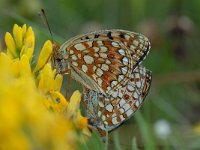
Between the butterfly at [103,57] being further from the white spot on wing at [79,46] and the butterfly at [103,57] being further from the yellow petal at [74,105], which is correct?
the yellow petal at [74,105]

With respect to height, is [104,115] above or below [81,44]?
below

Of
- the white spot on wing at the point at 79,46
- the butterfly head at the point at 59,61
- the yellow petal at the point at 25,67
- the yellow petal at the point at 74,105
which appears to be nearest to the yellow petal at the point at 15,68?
the yellow petal at the point at 25,67

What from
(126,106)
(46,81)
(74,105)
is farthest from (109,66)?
(74,105)

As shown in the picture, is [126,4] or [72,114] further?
[126,4]

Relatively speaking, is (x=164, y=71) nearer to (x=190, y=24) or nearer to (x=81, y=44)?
(x=190, y=24)

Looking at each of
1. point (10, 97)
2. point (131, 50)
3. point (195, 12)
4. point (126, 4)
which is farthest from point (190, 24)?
point (10, 97)

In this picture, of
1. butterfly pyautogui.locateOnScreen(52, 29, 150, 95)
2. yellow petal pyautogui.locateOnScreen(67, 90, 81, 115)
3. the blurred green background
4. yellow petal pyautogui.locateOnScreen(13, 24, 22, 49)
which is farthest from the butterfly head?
the blurred green background
